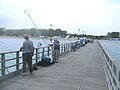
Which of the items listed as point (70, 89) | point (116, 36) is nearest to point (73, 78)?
point (70, 89)

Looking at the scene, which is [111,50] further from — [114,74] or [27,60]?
[114,74]

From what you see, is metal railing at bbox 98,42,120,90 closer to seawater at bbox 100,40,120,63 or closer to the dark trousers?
seawater at bbox 100,40,120,63

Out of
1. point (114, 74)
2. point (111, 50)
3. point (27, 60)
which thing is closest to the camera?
point (114, 74)

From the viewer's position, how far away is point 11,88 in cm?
786

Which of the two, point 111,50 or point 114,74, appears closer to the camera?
point 114,74

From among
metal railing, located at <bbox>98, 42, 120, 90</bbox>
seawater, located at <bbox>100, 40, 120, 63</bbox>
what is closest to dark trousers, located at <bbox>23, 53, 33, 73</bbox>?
seawater, located at <bbox>100, 40, 120, 63</bbox>

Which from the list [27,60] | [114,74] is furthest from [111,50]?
[114,74]

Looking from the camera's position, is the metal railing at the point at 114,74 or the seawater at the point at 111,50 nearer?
the metal railing at the point at 114,74

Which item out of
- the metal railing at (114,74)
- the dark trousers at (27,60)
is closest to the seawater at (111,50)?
the metal railing at (114,74)

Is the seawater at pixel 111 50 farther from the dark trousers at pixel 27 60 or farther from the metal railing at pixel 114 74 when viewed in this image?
the dark trousers at pixel 27 60

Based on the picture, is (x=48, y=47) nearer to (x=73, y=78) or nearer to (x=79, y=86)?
(x=73, y=78)

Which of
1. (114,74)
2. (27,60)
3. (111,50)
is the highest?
(114,74)

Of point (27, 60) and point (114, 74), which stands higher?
point (114, 74)

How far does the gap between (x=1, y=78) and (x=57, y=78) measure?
2.31 meters
